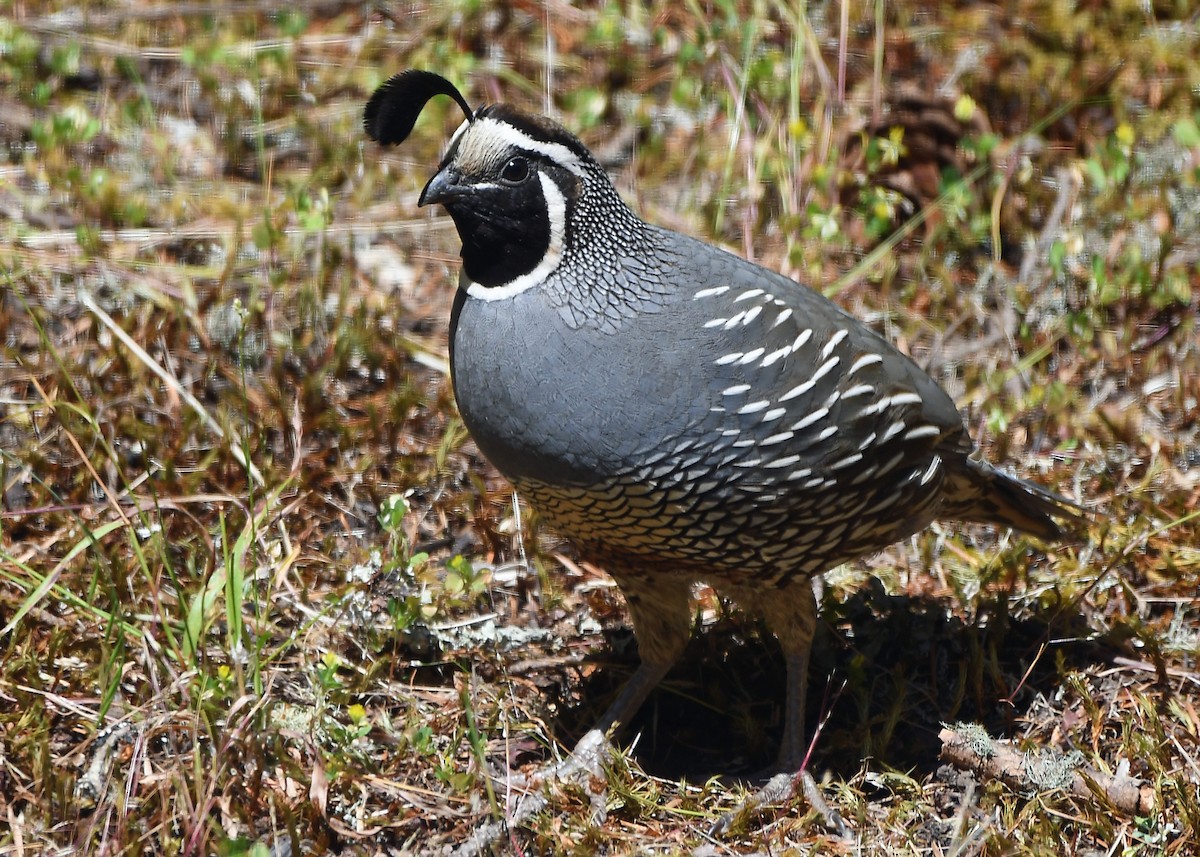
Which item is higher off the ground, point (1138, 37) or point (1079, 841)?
point (1138, 37)

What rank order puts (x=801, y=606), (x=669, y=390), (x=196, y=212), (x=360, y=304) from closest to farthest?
(x=669, y=390), (x=801, y=606), (x=360, y=304), (x=196, y=212)

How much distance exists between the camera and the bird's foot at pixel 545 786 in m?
3.13

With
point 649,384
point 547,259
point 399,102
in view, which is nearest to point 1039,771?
point 649,384

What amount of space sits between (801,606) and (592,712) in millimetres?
692

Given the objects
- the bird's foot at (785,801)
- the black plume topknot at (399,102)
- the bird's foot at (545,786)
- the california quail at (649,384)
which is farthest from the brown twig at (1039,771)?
the black plume topknot at (399,102)

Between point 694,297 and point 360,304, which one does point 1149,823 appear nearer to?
point 694,297

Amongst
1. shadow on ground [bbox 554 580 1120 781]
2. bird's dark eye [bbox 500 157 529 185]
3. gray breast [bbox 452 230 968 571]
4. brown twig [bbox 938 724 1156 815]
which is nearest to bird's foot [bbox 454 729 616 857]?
shadow on ground [bbox 554 580 1120 781]

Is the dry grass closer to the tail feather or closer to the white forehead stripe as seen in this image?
the tail feather

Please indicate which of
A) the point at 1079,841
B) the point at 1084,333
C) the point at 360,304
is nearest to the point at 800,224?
the point at 1084,333

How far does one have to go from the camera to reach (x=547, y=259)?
3186 mm

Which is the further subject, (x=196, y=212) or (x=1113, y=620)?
(x=196, y=212)

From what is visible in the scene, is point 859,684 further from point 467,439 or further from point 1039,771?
point 467,439

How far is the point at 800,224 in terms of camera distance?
196 inches

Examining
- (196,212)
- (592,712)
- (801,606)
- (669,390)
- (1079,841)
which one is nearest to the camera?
(669,390)
